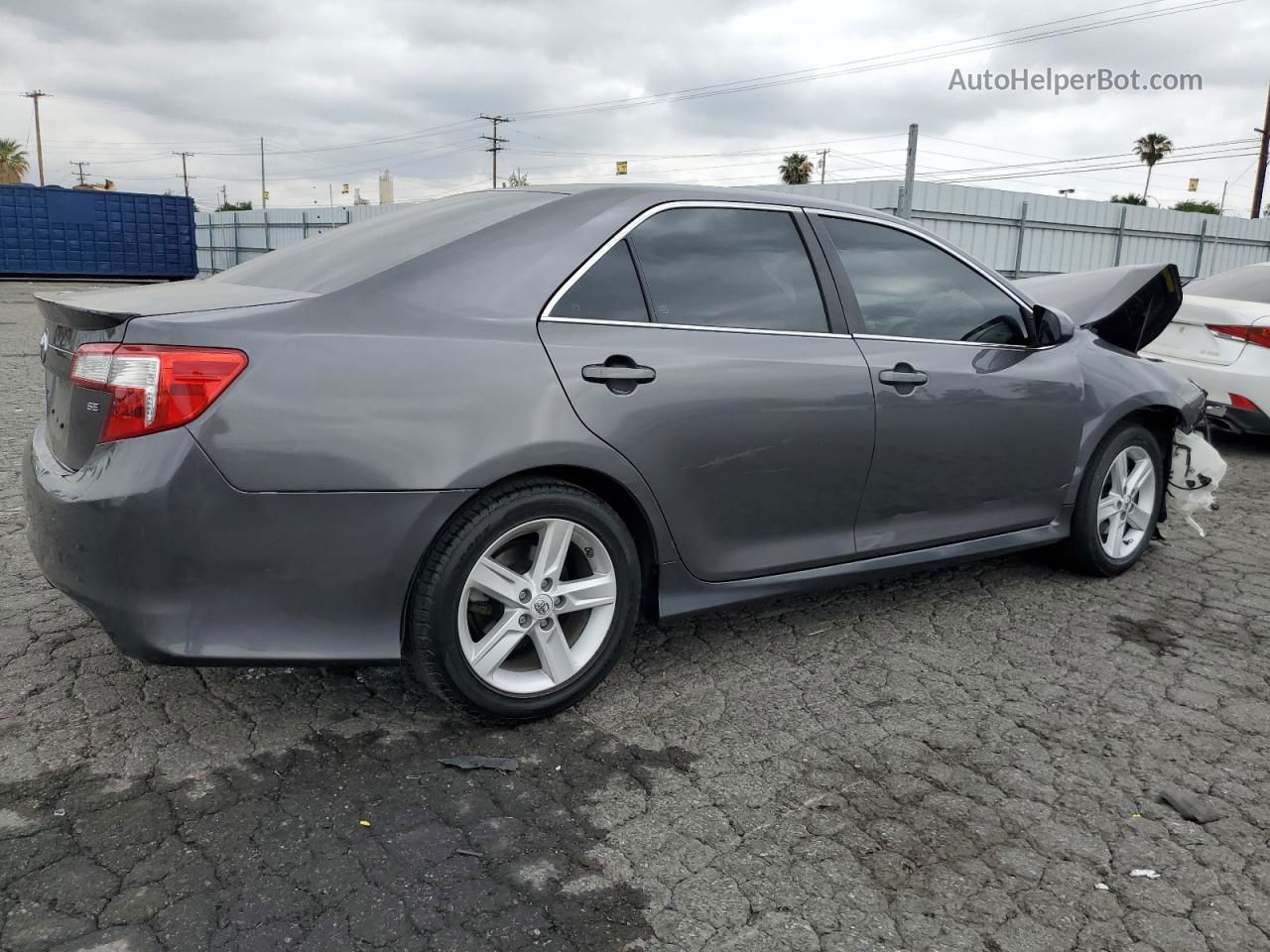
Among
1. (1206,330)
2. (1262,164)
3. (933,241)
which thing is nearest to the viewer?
(933,241)

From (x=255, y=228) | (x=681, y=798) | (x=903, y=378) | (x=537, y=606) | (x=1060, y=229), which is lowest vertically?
(x=681, y=798)

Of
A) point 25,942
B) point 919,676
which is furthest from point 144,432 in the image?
point 919,676

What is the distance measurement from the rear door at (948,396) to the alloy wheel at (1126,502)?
39 centimetres

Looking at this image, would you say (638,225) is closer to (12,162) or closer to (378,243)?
(378,243)

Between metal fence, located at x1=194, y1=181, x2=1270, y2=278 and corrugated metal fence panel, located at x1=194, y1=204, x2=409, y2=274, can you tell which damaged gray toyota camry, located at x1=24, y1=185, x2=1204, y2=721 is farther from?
corrugated metal fence panel, located at x1=194, y1=204, x2=409, y2=274

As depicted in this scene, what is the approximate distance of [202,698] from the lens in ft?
10.5

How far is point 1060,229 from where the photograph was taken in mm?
23047

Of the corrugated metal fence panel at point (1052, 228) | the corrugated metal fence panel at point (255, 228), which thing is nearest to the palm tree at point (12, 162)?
Result: the corrugated metal fence panel at point (255, 228)

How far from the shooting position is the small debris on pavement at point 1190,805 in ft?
8.84

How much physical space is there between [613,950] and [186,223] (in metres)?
39.2

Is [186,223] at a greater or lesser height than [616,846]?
greater

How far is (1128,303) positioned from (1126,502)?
0.93m

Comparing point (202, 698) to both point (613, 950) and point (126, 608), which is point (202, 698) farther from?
point (613, 950)

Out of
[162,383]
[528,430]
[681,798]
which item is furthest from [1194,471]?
[162,383]
